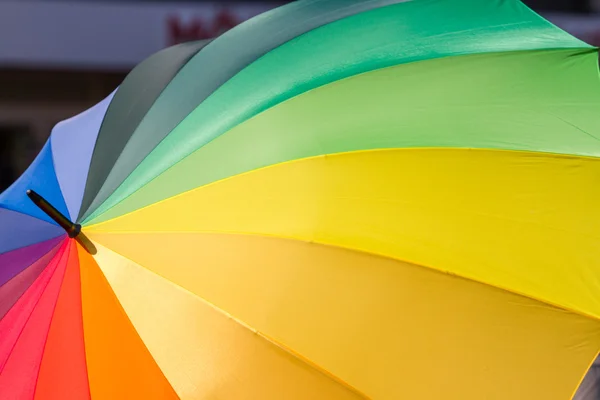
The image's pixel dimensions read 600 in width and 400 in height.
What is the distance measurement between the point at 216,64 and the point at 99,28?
234 inches

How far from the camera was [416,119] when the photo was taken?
209 centimetres

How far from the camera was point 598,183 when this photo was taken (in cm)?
206

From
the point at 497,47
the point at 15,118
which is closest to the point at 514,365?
the point at 497,47

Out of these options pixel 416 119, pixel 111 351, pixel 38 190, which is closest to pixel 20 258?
pixel 38 190

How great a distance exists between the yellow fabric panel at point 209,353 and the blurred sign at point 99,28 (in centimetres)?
645

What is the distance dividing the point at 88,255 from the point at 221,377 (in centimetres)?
44

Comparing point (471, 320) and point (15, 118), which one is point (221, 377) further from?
point (15, 118)

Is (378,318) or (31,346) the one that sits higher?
(378,318)

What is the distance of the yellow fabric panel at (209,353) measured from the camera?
1.83 meters

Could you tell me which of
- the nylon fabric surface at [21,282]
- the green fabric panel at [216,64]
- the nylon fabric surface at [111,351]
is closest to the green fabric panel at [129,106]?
the green fabric panel at [216,64]

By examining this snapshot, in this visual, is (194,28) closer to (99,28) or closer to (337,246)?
(99,28)

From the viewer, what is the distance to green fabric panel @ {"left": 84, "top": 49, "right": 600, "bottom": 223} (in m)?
2.04

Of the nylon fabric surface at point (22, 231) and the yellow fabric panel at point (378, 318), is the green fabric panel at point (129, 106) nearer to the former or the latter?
the nylon fabric surface at point (22, 231)

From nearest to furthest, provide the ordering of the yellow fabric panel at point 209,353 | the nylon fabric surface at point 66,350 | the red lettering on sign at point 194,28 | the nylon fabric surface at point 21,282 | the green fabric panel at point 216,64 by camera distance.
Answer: the yellow fabric panel at point 209,353 < the nylon fabric surface at point 66,350 < the nylon fabric surface at point 21,282 < the green fabric panel at point 216,64 < the red lettering on sign at point 194,28
